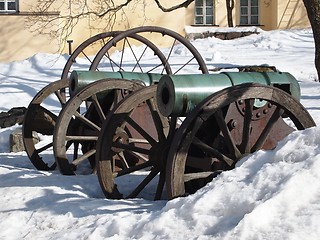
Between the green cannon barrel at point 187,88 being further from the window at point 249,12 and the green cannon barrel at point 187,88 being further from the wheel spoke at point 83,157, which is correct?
the window at point 249,12

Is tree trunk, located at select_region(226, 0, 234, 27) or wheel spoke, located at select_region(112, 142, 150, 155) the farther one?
tree trunk, located at select_region(226, 0, 234, 27)

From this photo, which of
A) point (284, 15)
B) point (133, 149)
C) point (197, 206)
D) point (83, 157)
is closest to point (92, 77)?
point (83, 157)

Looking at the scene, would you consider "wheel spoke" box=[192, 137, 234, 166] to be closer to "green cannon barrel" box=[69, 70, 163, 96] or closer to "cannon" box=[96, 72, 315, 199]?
"cannon" box=[96, 72, 315, 199]

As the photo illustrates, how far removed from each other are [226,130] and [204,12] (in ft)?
70.7

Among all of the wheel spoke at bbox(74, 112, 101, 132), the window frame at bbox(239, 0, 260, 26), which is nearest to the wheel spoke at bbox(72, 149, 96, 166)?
the wheel spoke at bbox(74, 112, 101, 132)

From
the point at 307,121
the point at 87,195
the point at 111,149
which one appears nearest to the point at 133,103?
the point at 111,149

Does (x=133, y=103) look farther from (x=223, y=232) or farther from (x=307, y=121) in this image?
(x=223, y=232)

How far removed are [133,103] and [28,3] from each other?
674 inches

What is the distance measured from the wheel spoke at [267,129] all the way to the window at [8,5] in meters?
18.2

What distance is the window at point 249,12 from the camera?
2816 cm

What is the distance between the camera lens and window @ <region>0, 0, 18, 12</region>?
2400 cm

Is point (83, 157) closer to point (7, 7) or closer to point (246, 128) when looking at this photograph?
point (246, 128)

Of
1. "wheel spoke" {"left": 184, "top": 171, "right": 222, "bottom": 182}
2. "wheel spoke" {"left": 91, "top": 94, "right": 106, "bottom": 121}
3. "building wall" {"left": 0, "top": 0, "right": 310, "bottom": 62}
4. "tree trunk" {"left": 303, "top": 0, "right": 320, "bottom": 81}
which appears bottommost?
"building wall" {"left": 0, "top": 0, "right": 310, "bottom": 62}

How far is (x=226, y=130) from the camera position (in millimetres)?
6406
